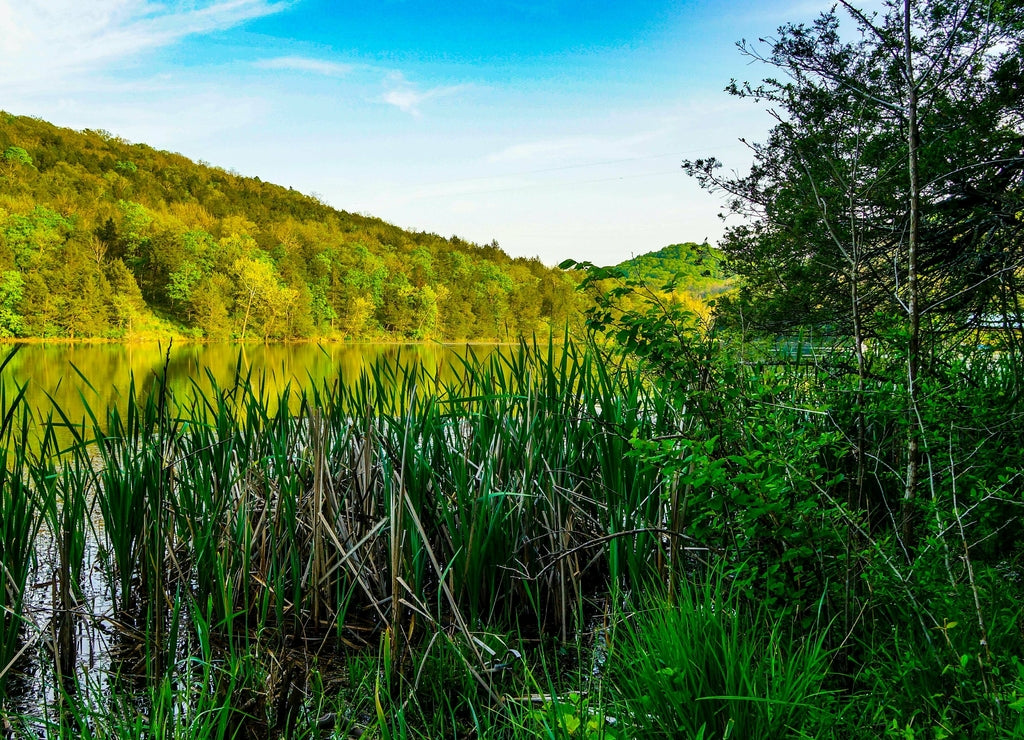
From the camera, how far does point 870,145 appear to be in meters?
4.08

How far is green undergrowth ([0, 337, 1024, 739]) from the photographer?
1723mm

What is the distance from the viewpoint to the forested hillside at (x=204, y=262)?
3959cm

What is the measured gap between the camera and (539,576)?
8.90 feet

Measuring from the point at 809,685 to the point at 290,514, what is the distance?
1.90 meters

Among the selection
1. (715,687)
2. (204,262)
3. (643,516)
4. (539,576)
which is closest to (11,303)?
(204,262)

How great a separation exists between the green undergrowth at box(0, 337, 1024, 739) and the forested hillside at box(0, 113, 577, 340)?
22.9 m

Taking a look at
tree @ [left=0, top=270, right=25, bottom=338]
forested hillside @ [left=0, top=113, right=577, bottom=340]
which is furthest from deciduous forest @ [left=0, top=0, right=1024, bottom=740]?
tree @ [left=0, top=270, right=25, bottom=338]

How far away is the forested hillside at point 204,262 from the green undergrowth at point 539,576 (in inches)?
900

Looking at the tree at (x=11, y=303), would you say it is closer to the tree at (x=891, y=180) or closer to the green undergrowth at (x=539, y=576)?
the green undergrowth at (x=539, y=576)

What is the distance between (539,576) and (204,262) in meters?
57.3

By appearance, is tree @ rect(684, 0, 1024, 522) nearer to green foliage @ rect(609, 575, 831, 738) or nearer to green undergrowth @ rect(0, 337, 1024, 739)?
green undergrowth @ rect(0, 337, 1024, 739)

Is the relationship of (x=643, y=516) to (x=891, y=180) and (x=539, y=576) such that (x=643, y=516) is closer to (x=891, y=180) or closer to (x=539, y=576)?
(x=539, y=576)

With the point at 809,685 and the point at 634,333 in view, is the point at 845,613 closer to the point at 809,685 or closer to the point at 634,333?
the point at 809,685

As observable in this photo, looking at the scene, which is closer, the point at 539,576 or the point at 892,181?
the point at 539,576
